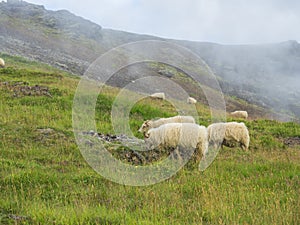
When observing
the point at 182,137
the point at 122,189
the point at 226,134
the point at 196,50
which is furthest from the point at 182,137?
the point at 196,50

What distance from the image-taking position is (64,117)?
13.1 m

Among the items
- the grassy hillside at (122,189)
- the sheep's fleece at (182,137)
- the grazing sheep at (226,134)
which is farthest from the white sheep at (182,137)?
the grazing sheep at (226,134)

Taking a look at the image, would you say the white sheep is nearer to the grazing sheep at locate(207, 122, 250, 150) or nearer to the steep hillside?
the grazing sheep at locate(207, 122, 250, 150)

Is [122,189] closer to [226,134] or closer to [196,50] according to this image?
[226,134]

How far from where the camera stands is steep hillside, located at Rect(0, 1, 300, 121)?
44.4 metres

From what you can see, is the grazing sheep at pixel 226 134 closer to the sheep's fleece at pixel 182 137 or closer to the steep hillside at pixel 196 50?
the sheep's fleece at pixel 182 137

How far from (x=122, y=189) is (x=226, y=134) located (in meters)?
6.47

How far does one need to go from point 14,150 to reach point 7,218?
387 cm

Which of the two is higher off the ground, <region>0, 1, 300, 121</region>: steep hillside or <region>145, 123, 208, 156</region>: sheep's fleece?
<region>0, 1, 300, 121</region>: steep hillside

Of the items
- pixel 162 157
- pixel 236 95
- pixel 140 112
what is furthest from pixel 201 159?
pixel 236 95

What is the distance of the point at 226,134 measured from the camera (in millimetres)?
12289

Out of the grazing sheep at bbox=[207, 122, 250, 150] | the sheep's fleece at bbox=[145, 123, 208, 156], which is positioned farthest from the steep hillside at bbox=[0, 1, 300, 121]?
the sheep's fleece at bbox=[145, 123, 208, 156]

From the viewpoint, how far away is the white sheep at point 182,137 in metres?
9.55

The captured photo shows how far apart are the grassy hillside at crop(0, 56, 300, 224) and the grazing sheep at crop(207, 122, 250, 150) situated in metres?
0.63
